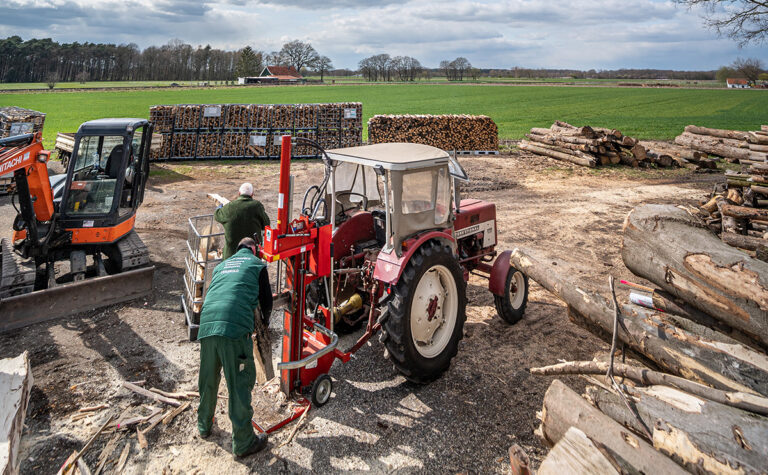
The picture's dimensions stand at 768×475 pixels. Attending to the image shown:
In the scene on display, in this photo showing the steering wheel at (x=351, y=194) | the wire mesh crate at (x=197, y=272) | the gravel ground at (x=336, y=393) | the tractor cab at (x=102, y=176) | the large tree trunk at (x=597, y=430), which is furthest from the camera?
the tractor cab at (x=102, y=176)

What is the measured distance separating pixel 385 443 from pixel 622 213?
1085 centimetres

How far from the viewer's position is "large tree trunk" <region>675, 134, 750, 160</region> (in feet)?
61.8

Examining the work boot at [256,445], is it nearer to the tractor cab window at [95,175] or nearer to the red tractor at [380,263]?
the red tractor at [380,263]

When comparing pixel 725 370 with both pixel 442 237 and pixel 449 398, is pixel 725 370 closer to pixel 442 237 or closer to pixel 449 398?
pixel 449 398

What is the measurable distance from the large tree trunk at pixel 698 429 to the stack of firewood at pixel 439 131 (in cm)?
1817

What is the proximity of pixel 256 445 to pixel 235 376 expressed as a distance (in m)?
0.66

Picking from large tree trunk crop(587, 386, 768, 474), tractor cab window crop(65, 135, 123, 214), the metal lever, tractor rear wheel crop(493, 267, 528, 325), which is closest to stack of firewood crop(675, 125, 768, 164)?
tractor rear wheel crop(493, 267, 528, 325)

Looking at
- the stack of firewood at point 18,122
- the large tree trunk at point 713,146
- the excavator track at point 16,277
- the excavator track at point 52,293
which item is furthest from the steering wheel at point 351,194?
the large tree trunk at point 713,146

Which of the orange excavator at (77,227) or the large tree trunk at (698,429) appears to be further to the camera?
the orange excavator at (77,227)

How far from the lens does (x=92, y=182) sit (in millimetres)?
8141

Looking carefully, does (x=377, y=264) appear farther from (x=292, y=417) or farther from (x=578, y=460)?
(x=578, y=460)

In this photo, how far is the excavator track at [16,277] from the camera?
6883mm

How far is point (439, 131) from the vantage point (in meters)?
21.4

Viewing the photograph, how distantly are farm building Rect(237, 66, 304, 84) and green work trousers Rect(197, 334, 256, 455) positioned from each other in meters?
104
